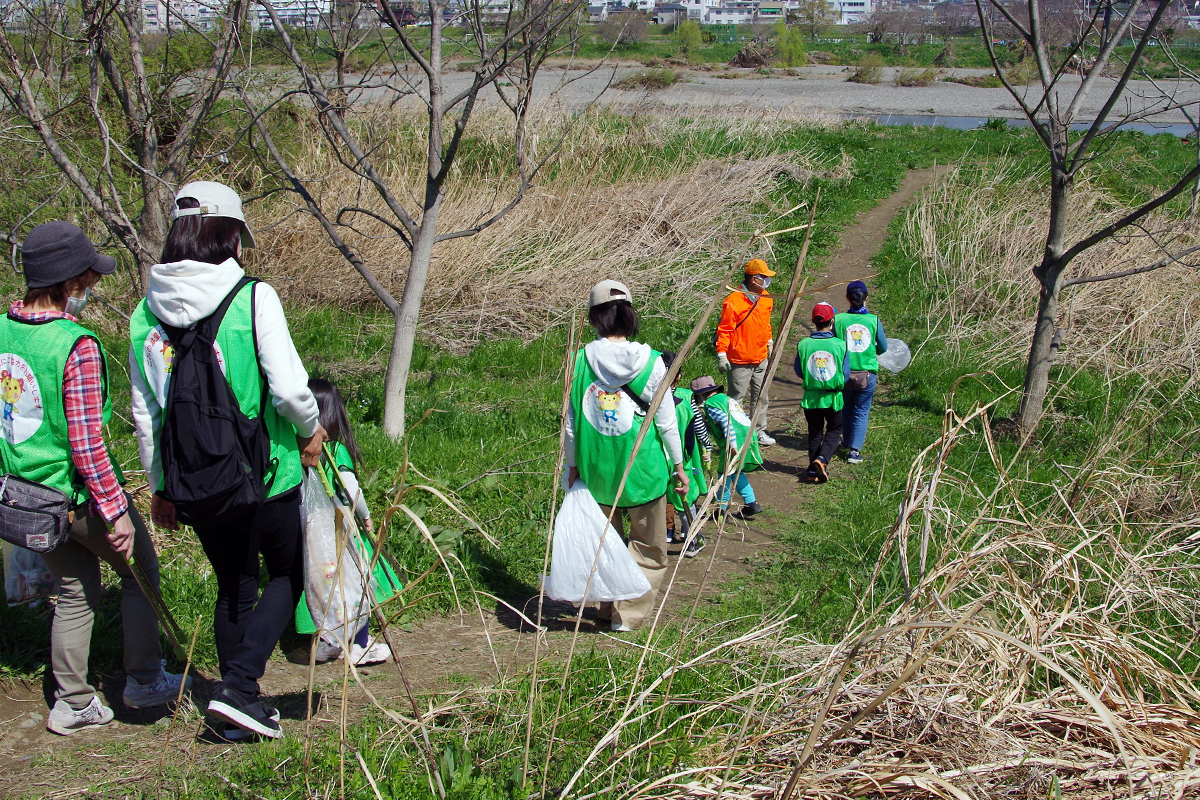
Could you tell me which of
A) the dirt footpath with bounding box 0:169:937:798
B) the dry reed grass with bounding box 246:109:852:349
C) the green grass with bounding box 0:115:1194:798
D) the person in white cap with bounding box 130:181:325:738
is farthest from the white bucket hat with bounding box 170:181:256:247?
the dry reed grass with bounding box 246:109:852:349

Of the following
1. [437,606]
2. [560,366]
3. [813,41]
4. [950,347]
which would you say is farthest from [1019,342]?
[813,41]

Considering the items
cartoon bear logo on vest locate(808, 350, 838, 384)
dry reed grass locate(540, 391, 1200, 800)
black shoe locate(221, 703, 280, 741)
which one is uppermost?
cartoon bear logo on vest locate(808, 350, 838, 384)

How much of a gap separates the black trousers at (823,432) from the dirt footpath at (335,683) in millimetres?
786

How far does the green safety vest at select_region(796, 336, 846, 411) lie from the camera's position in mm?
6000

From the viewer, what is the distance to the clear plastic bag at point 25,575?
10.6 ft

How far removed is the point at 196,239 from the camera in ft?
8.64

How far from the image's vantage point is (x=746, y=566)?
4871mm

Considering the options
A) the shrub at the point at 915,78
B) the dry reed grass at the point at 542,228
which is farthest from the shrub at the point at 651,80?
the dry reed grass at the point at 542,228

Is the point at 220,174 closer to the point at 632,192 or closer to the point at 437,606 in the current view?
the point at 632,192

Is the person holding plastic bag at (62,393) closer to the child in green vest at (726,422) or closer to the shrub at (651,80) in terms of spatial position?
the child in green vest at (726,422)

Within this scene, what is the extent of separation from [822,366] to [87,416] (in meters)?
4.43

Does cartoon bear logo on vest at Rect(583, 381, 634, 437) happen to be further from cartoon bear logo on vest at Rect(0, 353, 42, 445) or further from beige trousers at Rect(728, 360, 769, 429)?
beige trousers at Rect(728, 360, 769, 429)

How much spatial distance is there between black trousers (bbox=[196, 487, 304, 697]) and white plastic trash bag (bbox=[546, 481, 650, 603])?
1.12 metres

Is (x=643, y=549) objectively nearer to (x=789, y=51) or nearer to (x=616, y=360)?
(x=616, y=360)
